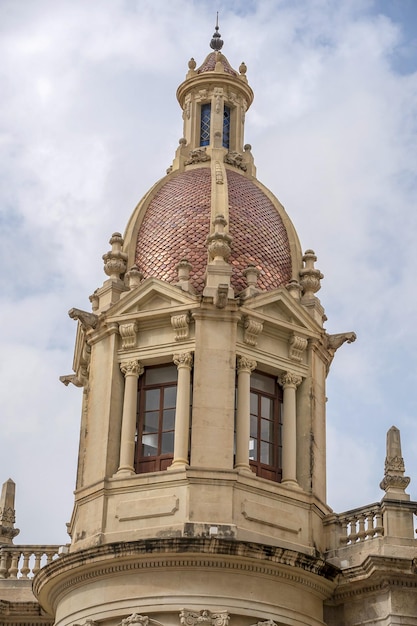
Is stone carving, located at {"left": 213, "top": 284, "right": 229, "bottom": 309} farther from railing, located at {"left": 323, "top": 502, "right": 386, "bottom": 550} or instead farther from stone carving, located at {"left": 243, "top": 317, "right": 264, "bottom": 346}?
railing, located at {"left": 323, "top": 502, "right": 386, "bottom": 550}

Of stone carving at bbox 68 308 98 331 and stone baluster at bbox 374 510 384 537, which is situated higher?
stone carving at bbox 68 308 98 331

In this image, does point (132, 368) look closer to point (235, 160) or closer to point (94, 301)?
point (94, 301)

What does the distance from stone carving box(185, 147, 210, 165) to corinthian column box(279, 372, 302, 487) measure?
6.80m

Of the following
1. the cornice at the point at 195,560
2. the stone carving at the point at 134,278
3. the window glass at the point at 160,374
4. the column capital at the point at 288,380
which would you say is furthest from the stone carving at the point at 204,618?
the stone carving at the point at 134,278

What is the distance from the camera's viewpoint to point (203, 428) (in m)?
30.2

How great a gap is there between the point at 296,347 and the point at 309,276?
2307mm

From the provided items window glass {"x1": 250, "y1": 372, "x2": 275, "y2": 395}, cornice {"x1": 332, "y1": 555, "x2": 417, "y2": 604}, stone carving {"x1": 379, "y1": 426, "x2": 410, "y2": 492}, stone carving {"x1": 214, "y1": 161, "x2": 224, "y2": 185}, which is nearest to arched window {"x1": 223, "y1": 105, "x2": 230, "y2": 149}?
stone carving {"x1": 214, "y1": 161, "x2": 224, "y2": 185}

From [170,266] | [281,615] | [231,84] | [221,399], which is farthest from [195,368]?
[231,84]

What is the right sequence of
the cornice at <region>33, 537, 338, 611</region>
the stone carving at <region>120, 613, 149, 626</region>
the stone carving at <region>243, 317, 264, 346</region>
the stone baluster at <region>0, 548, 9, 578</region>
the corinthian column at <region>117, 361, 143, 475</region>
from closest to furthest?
the stone carving at <region>120, 613, 149, 626</region> < the cornice at <region>33, 537, 338, 611</region> < the corinthian column at <region>117, 361, 143, 475</region> < the stone carving at <region>243, 317, 264, 346</region> < the stone baluster at <region>0, 548, 9, 578</region>

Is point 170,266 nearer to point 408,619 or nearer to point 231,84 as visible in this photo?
point 231,84

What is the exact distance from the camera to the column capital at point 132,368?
3155 cm

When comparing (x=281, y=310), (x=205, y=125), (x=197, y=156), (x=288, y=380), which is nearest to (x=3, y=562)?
(x=288, y=380)

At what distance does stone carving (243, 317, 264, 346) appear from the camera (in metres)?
31.5

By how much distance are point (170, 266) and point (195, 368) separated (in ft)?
10.6
